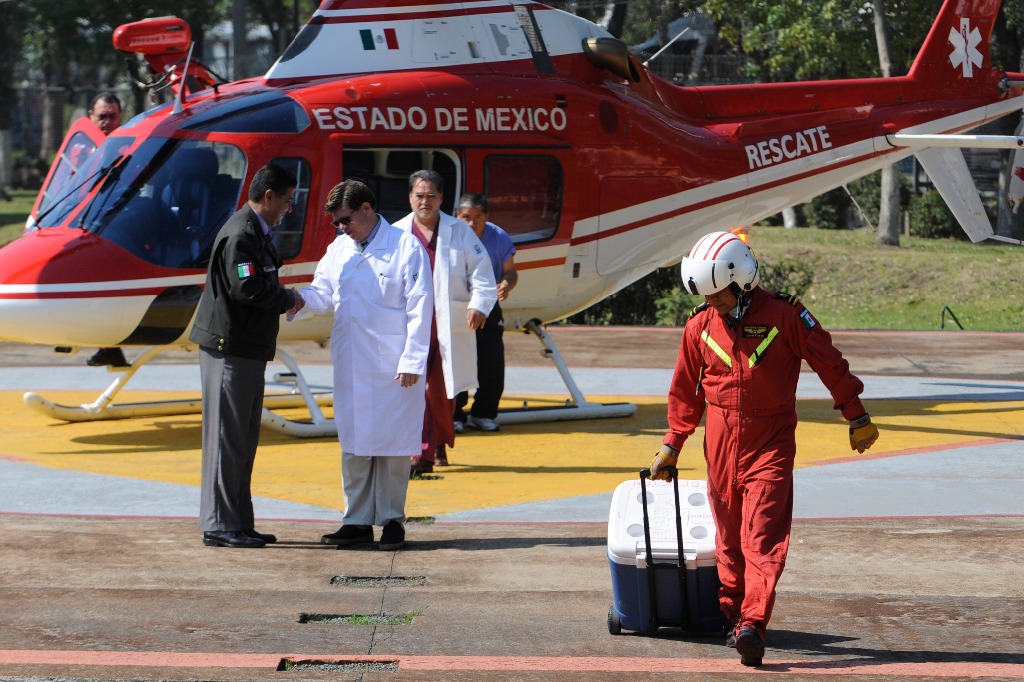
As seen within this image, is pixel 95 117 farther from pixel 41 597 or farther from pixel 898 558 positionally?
pixel 898 558

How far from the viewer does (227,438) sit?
7301 millimetres

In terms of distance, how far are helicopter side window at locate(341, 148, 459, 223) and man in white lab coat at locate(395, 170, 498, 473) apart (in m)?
1.44

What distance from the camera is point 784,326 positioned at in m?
5.63

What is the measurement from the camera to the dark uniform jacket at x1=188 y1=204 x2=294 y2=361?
720 centimetres

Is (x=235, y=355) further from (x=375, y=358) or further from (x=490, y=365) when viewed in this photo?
(x=490, y=365)

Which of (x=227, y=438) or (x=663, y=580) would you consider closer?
(x=663, y=580)

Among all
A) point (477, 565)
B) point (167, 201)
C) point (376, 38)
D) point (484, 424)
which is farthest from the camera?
point (376, 38)

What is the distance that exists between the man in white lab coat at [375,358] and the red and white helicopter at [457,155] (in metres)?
3.03

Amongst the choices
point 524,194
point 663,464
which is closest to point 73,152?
point 524,194

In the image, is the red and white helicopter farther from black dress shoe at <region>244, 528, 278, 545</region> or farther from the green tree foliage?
the green tree foliage

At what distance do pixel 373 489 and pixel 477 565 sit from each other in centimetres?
82

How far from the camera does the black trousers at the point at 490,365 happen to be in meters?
10.7

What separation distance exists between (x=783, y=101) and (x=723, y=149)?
101cm

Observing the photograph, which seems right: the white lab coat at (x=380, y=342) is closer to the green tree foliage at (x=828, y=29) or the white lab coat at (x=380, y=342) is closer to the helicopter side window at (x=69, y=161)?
the helicopter side window at (x=69, y=161)
